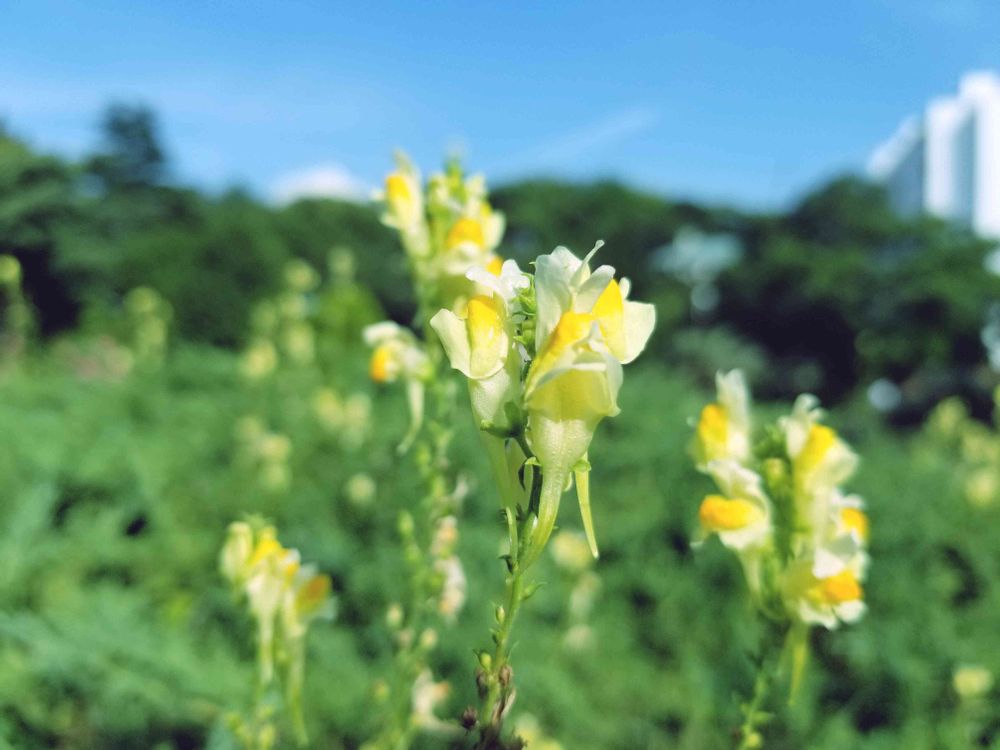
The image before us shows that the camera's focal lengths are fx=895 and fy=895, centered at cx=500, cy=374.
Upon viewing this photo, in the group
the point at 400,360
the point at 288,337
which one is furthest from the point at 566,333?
the point at 288,337

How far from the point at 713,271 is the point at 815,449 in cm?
3452

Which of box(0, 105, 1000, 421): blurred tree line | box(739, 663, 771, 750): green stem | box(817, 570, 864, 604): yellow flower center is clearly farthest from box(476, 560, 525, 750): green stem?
box(0, 105, 1000, 421): blurred tree line

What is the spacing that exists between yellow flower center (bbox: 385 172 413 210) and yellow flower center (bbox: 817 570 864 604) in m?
0.86

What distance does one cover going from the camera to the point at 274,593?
4.30 ft

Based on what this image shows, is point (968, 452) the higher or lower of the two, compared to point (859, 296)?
higher

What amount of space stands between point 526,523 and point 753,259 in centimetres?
3496

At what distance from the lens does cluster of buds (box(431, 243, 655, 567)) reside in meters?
0.74

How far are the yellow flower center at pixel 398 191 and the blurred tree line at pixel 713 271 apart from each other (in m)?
22.9

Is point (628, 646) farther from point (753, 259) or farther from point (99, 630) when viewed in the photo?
point (753, 259)

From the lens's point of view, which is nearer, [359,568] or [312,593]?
[312,593]

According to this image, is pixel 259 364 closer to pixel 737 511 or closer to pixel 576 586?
pixel 576 586

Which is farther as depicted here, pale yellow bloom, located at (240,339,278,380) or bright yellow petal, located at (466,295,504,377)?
pale yellow bloom, located at (240,339,278,380)

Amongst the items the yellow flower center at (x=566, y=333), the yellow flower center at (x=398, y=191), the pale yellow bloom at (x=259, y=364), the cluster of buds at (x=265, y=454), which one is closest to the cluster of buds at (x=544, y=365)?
the yellow flower center at (x=566, y=333)

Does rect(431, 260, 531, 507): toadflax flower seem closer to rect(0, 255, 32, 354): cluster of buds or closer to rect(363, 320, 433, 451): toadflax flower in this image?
rect(363, 320, 433, 451): toadflax flower
